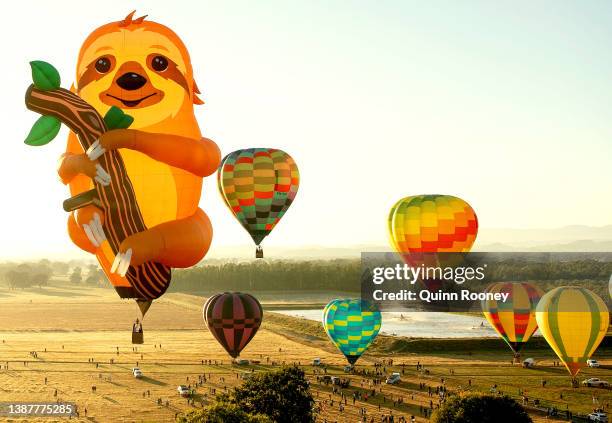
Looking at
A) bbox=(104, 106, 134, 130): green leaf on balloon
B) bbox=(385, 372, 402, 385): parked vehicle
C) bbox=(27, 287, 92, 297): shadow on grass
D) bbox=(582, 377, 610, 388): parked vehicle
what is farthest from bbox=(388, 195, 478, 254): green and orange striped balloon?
bbox=(27, 287, 92, 297): shadow on grass

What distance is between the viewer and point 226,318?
37.9 meters

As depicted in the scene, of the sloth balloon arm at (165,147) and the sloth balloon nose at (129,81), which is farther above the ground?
the sloth balloon nose at (129,81)

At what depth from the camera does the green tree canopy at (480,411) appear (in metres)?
24.9

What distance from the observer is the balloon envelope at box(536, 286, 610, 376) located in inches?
1483

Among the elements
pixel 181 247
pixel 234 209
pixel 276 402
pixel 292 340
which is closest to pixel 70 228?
pixel 181 247

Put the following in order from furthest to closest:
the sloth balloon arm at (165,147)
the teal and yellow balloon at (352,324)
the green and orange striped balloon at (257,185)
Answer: the teal and yellow balloon at (352,324)
the green and orange striped balloon at (257,185)
the sloth balloon arm at (165,147)

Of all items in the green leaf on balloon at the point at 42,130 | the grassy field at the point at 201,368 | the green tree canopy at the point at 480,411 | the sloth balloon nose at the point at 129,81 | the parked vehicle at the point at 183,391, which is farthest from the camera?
the parked vehicle at the point at 183,391

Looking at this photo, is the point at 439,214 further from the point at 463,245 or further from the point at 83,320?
the point at 83,320

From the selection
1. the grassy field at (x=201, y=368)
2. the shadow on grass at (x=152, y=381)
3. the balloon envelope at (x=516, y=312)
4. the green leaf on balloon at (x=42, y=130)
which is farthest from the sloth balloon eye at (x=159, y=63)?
the balloon envelope at (x=516, y=312)

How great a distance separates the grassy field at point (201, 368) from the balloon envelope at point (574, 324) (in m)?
1.57

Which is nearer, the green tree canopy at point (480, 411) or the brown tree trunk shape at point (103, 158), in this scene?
the brown tree trunk shape at point (103, 158)

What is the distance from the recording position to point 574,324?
124 feet

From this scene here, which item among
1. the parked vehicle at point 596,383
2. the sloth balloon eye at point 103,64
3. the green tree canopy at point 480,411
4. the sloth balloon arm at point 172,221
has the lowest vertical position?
the parked vehicle at point 596,383

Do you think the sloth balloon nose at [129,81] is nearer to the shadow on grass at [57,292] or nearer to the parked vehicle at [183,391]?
the parked vehicle at [183,391]
